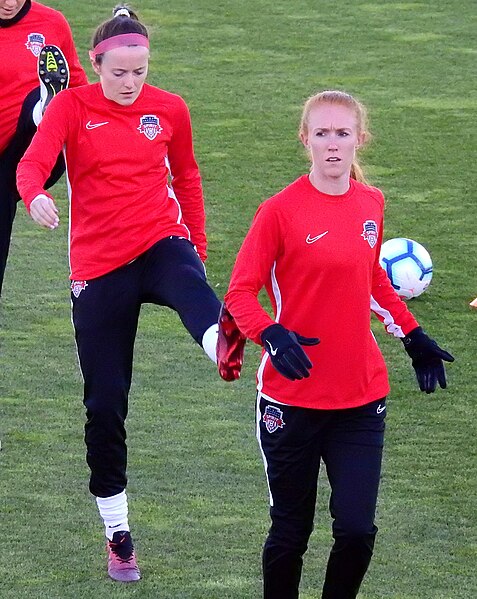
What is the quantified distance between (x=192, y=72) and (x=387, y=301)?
352 inches

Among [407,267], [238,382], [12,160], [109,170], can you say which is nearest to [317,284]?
[109,170]

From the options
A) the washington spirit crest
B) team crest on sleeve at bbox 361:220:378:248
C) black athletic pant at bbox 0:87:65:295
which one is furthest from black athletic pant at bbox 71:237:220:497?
black athletic pant at bbox 0:87:65:295

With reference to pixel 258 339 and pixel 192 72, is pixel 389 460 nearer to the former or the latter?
pixel 258 339

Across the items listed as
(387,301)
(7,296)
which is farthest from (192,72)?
(387,301)

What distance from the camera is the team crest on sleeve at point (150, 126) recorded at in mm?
5176

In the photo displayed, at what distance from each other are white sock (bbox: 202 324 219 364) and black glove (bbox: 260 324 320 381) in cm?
59

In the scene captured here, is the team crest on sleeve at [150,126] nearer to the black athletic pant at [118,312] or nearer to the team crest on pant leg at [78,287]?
the black athletic pant at [118,312]

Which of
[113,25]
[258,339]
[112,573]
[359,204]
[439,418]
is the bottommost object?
[112,573]

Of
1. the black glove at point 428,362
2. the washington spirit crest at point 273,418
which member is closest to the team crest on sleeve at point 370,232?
the black glove at point 428,362

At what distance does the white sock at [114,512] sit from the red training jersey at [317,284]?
1099 millimetres

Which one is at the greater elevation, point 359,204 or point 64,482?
point 359,204

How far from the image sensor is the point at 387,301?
181 inches

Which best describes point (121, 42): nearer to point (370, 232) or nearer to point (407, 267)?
point (370, 232)

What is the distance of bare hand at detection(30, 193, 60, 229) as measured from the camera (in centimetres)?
465
